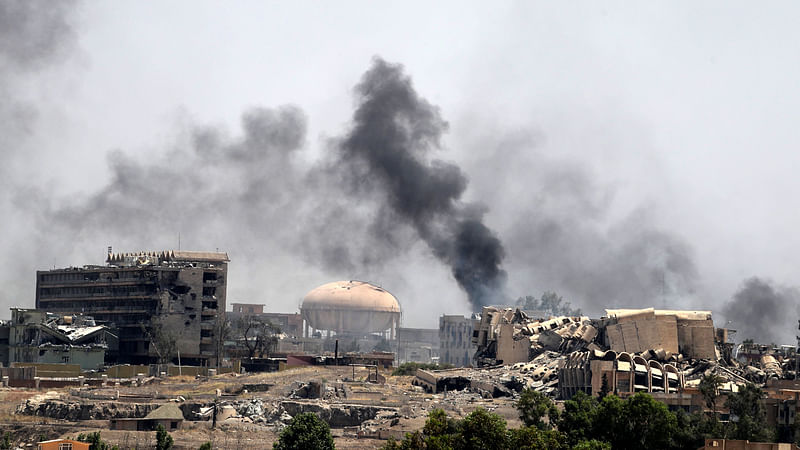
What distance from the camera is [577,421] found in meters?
90.9

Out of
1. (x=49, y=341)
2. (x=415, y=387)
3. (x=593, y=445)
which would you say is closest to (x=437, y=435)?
(x=593, y=445)

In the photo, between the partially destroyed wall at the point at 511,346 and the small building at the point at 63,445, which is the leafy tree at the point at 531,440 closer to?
the small building at the point at 63,445

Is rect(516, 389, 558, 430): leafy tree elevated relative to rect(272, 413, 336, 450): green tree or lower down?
elevated

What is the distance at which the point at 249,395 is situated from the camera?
4813 inches

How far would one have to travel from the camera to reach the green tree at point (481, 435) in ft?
242

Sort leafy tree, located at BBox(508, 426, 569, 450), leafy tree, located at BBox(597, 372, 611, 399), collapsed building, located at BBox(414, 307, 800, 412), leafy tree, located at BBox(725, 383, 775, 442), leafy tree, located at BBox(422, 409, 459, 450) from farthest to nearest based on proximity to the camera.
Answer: collapsed building, located at BBox(414, 307, 800, 412) < leafy tree, located at BBox(597, 372, 611, 399) < leafy tree, located at BBox(725, 383, 775, 442) < leafy tree, located at BBox(508, 426, 569, 450) < leafy tree, located at BBox(422, 409, 459, 450)

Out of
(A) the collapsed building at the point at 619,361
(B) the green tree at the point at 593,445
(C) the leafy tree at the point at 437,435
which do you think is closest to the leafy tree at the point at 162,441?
(C) the leafy tree at the point at 437,435

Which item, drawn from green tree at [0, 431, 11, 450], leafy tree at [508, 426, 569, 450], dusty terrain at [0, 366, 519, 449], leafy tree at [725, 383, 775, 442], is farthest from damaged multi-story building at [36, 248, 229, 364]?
leafy tree at [508, 426, 569, 450]

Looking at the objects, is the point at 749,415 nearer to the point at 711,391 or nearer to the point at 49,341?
the point at 711,391

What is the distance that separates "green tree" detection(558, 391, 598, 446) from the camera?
87.7m

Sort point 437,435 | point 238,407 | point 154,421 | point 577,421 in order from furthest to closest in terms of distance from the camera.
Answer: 1. point 238,407
2. point 154,421
3. point 577,421
4. point 437,435

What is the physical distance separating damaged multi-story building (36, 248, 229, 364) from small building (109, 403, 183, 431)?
5329 centimetres

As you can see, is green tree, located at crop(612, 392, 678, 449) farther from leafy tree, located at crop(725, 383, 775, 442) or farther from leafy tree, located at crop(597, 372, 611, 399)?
leafy tree, located at crop(597, 372, 611, 399)

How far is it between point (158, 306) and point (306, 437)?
84.1m
